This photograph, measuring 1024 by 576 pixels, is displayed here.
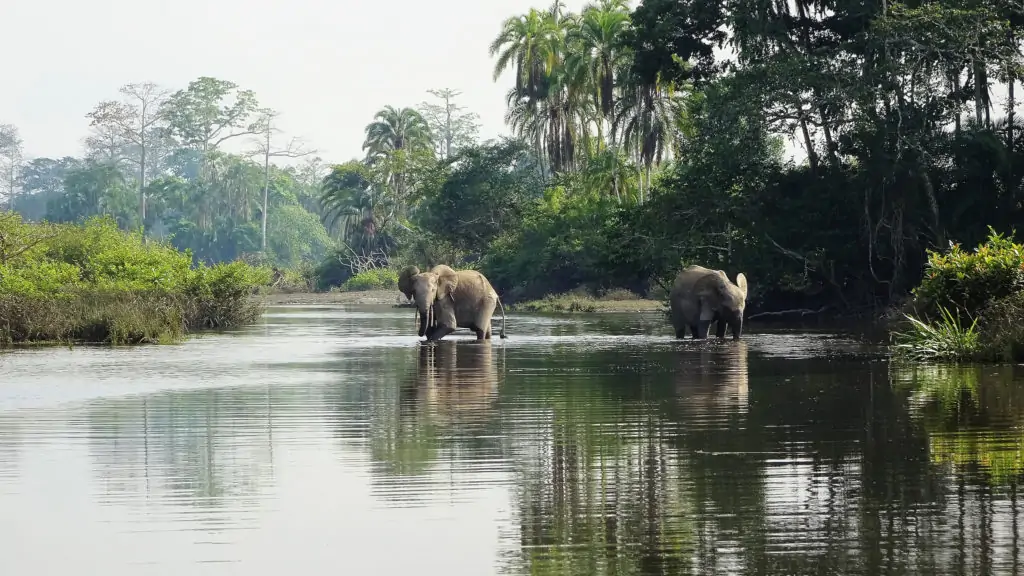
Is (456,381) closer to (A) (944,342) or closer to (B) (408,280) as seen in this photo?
(A) (944,342)

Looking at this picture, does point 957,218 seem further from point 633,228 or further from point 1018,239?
point 633,228

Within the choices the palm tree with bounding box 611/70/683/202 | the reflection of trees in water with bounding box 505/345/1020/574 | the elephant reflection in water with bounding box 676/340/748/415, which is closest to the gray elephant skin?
the elephant reflection in water with bounding box 676/340/748/415

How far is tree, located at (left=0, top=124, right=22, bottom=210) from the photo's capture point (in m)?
131

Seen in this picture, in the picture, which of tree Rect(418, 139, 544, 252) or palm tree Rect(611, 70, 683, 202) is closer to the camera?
palm tree Rect(611, 70, 683, 202)

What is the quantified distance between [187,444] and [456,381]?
608 cm

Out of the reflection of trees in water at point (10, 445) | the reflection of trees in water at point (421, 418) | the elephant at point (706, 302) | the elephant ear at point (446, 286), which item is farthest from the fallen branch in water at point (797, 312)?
the reflection of trees in water at point (10, 445)

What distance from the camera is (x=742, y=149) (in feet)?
109

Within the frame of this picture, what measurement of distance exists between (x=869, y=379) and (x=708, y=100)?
19874 mm

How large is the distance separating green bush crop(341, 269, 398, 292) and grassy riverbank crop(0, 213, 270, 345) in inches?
1394

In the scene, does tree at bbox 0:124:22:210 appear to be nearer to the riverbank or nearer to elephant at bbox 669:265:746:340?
the riverbank

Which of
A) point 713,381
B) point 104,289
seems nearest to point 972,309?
point 713,381

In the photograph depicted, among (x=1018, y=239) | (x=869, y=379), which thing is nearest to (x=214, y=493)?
(x=869, y=379)

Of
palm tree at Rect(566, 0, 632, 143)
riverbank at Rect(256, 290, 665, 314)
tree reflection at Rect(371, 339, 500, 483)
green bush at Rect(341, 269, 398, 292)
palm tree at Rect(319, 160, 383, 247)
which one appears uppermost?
palm tree at Rect(566, 0, 632, 143)

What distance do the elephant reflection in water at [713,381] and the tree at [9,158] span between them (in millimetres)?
119391
